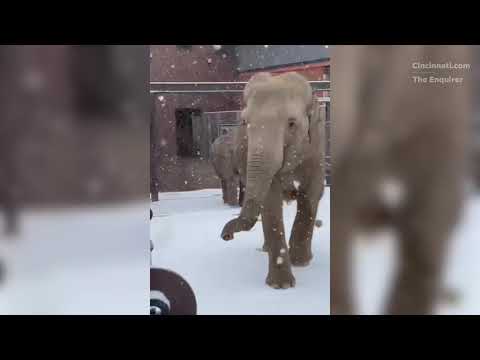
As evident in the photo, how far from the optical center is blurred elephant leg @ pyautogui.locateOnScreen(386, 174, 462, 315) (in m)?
1.94

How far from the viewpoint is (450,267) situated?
1.97 meters

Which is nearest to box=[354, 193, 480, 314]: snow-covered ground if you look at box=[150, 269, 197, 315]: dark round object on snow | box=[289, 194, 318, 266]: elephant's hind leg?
box=[289, 194, 318, 266]: elephant's hind leg

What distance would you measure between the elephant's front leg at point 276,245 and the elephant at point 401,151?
0.19m

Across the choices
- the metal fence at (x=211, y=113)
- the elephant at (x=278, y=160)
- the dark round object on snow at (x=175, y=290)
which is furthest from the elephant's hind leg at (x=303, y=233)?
the dark round object on snow at (x=175, y=290)

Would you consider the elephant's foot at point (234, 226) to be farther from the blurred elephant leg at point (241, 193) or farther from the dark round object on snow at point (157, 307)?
the dark round object on snow at point (157, 307)

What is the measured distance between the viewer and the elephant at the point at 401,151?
6.28 feet

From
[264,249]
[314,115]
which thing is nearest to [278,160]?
[314,115]

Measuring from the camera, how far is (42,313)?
196 centimetres

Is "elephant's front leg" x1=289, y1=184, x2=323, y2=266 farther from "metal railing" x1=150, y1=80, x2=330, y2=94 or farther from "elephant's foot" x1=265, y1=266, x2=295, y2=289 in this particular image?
"metal railing" x1=150, y1=80, x2=330, y2=94

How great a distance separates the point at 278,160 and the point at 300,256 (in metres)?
0.32

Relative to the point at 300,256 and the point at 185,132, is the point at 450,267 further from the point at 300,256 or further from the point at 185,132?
the point at 185,132

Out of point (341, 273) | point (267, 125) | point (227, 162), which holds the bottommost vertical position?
point (341, 273)

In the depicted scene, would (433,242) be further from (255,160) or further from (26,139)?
(26,139)
